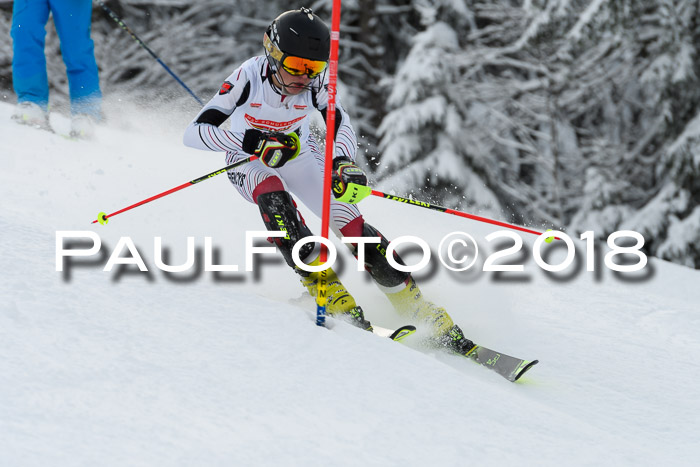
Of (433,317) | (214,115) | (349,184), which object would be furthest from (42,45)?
(433,317)

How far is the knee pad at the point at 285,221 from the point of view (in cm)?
355

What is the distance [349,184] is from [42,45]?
3.70 m

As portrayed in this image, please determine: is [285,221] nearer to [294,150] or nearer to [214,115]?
[294,150]

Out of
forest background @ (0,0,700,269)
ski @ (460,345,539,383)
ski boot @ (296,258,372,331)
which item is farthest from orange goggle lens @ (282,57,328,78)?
forest background @ (0,0,700,269)

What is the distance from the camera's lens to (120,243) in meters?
3.64

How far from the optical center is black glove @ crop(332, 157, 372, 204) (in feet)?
10.9

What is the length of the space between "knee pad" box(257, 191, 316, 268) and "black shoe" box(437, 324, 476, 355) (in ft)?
2.55

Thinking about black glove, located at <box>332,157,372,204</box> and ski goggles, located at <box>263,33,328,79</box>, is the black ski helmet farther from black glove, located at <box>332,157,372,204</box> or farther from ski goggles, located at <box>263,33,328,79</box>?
black glove, located at <box>332,157,372,204</box>

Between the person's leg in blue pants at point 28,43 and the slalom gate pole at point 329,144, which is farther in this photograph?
A: the person's leg in blue pants at point 28,43

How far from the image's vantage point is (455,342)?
3553mm

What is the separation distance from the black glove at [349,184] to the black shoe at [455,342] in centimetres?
81

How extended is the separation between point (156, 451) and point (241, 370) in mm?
542

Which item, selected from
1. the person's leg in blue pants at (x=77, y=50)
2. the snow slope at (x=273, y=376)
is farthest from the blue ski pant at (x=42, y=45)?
the snow slope at (x=273, y=376)

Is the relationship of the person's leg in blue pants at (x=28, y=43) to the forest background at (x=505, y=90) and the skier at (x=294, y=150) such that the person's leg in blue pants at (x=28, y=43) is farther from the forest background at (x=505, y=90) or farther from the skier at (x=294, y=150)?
the forest background at (x=505, y=90)
